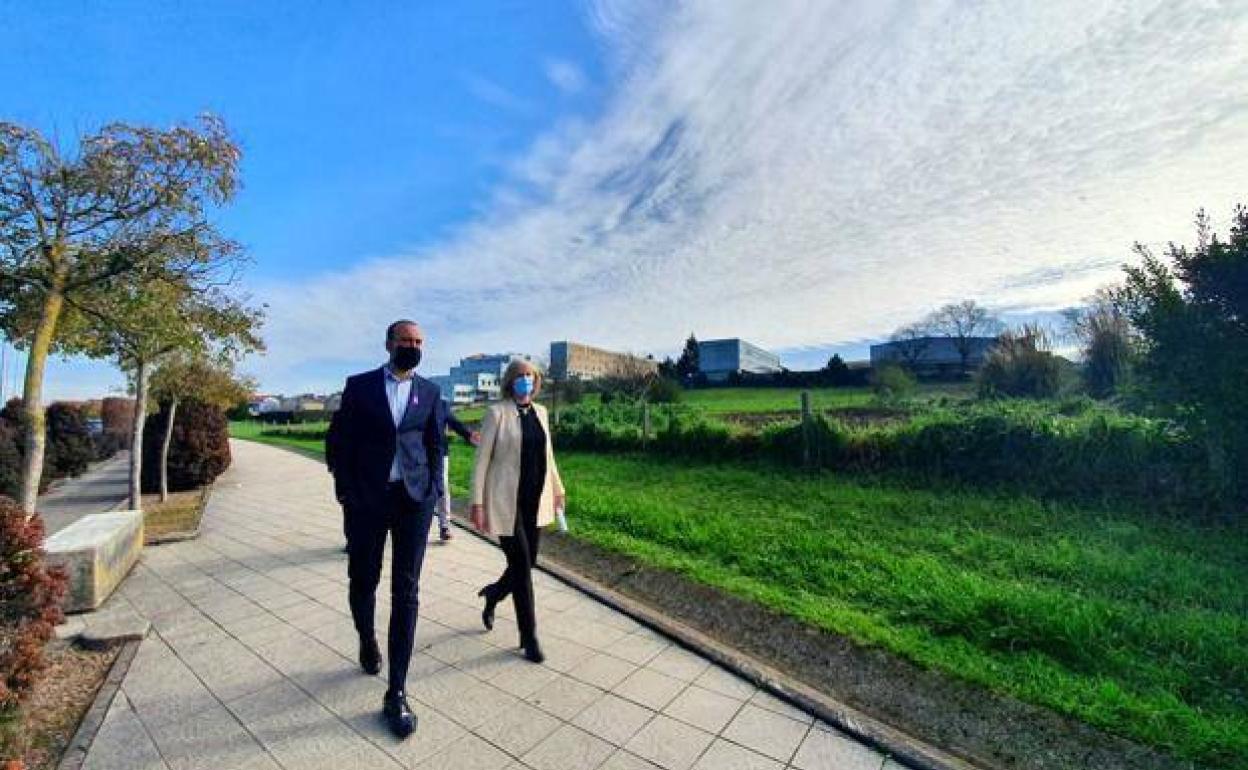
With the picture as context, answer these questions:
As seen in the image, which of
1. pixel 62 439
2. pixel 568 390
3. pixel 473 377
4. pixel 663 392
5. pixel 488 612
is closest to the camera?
pixel 488 612

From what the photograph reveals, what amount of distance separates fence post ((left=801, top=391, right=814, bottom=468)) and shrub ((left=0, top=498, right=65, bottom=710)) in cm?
945

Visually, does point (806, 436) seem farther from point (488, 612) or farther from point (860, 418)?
point (488, 612)

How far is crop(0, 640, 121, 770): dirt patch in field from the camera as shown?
2.54 m

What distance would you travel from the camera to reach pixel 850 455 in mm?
9539

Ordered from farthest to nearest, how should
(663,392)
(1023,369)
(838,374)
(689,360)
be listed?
(689,360) < (838,374) < (663,392) < (1023,369)

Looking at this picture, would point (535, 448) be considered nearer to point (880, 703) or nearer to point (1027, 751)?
point (880, 703)

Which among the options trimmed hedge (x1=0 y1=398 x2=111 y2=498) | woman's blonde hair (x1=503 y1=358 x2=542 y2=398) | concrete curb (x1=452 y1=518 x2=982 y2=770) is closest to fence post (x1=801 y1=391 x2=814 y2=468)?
concrete curb (x1=452 y1=518 x2=982 y2=770)

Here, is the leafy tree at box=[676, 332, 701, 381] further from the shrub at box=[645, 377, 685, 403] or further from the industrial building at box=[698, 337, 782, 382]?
the shrub at box=[645, 377, 685, 403]

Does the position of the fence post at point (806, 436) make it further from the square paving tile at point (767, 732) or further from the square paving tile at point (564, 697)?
the square paving tile at point (564, 697)

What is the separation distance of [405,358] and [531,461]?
0.96 meters

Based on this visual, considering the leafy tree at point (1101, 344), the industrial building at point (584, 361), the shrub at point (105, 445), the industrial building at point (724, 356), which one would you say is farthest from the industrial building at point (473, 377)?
the leafy tree at point (1101, 344)

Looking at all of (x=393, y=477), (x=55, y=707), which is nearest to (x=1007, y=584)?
(x=393, y=477)

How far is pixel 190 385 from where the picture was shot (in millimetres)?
10156

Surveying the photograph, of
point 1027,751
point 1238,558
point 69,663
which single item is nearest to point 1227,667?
point 1027,751
